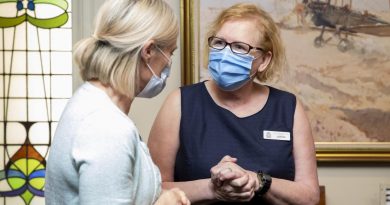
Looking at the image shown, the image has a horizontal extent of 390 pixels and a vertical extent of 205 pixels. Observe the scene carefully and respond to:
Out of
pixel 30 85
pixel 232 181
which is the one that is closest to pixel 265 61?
pixel 232 181

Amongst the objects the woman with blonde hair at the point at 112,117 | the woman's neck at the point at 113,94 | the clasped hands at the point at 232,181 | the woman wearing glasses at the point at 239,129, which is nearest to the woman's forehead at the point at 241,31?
the woman wearing glasses at the point at 239,129

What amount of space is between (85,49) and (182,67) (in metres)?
1.39

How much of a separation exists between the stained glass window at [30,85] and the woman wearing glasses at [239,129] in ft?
3.92

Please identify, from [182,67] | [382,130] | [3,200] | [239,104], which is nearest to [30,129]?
[3,200]

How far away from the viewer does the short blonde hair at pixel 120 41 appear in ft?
4.23

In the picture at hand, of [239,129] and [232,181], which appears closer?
[232,181]

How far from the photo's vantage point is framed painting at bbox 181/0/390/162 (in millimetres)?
2734

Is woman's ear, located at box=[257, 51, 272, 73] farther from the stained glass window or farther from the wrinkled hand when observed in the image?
the stained glass window

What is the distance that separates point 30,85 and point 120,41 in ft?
5.85

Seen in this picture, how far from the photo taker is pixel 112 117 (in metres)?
1.22

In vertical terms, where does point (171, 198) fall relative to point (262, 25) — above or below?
below

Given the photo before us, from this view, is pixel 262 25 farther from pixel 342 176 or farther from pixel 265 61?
pixel 342 176

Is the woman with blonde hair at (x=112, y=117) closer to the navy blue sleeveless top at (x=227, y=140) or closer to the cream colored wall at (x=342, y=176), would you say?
the navy blue sleeveless top at (x=227, y=140)

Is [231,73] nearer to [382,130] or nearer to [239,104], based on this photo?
[239,104]
